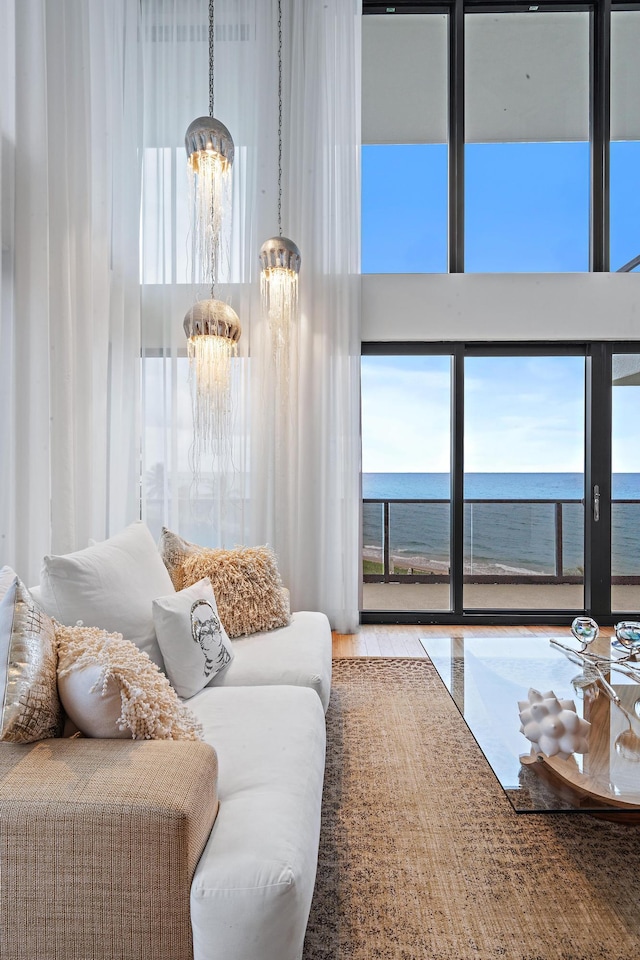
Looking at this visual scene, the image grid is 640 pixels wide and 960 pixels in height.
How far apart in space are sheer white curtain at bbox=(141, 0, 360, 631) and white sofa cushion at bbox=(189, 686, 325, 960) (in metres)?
2.38

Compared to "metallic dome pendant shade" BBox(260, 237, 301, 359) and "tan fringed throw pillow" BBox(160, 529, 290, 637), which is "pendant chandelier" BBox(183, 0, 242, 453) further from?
"tan fringed throw pillow" BBox(160, 529, 290, 637)

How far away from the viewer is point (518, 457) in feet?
14.5

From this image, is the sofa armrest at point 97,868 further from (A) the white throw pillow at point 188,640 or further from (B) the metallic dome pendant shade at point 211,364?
(B) the metallic dome pendant shade at point 211,364

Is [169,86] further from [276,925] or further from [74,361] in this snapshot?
[276,925]

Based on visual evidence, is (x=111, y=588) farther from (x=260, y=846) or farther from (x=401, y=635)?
(x=401, y=635)

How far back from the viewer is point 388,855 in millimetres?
1650

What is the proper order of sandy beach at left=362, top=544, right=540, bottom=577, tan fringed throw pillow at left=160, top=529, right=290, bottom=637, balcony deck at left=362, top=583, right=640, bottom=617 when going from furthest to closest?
sandy beach at left=362, top=544, right=540, bottom=577, balcony deck at left=362, top=583, right=640, bottom=617, tan fringed throw pillow at left=160, top=529, right=290, bottom=637

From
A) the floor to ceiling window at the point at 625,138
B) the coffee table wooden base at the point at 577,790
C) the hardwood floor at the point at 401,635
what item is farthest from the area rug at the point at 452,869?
the floor to ceiling window at the point at 625,138

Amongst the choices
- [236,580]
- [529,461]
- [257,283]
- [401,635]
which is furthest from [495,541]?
[236,580]

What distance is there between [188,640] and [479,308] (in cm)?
317

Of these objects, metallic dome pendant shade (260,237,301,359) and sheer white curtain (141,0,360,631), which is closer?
metallic dome pendant shade (260,237,301,359)

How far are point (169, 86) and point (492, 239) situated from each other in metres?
2.44

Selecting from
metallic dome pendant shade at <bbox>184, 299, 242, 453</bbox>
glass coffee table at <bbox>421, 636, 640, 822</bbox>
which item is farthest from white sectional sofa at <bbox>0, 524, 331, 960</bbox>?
metallic dome pendant shade at <bbox>184, 299, 242, 453</bbox>

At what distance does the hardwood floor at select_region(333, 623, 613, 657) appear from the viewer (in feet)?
11.8
